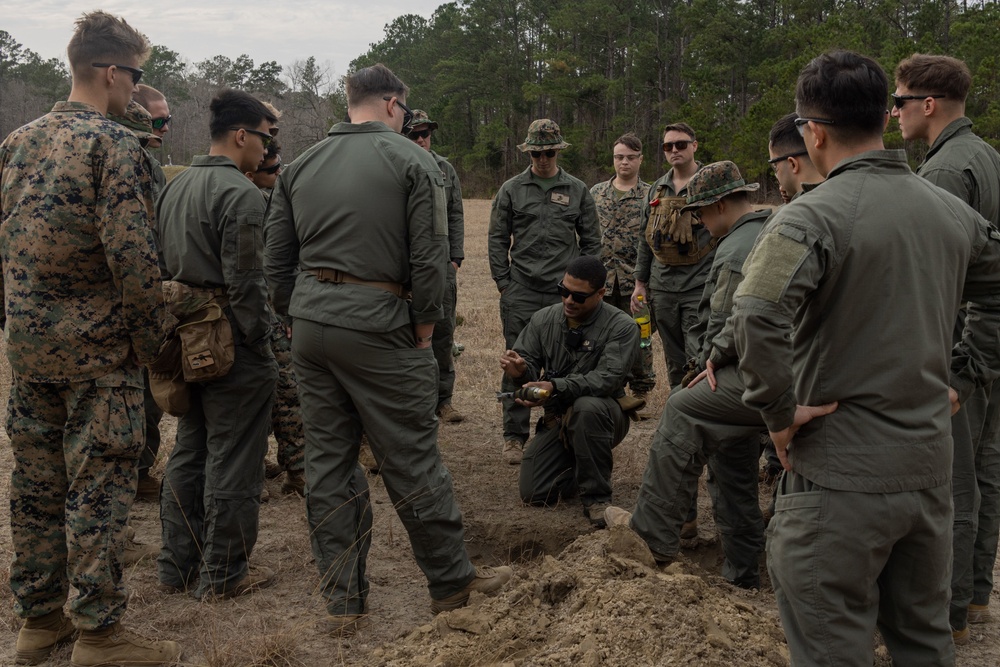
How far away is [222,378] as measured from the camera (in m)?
4.20

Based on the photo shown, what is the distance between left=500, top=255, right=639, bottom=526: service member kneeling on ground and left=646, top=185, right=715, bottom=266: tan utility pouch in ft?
2.33

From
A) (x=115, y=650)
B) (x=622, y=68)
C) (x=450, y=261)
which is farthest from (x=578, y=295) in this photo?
(x=622, y=68)

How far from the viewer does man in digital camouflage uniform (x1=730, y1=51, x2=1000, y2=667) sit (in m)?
2.39

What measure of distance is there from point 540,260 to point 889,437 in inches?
177

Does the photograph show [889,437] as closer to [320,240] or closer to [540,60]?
[320,240]

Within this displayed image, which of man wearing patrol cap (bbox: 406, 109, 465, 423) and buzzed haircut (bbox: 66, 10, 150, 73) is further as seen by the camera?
man wearing patrol cap (bbox: 406, 109, 465, 423)

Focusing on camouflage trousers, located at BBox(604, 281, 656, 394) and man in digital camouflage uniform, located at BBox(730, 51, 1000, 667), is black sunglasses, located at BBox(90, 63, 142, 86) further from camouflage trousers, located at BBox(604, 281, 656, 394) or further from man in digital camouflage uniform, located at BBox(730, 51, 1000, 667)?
camouflage trousers, located at BBox(604, 281, 656, 394)

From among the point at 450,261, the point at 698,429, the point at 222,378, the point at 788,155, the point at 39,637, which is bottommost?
the point at 39,637

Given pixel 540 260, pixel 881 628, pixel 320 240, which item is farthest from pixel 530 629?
pixel 540 260

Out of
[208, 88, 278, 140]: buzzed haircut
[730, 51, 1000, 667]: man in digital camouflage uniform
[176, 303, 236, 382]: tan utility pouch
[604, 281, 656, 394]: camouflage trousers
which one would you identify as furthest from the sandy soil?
[208, 88, 278, 140]: buzzed haircut

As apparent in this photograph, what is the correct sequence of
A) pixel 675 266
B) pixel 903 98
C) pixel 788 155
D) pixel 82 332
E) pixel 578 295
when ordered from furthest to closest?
pixel 675 266
pixel 578 295
pixel 788 155
pixel 903 98
pixel 82 332

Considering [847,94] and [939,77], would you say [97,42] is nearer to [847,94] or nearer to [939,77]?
[847,94]

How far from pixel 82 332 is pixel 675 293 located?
3.84 metres

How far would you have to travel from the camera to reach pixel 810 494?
2.49 meters
